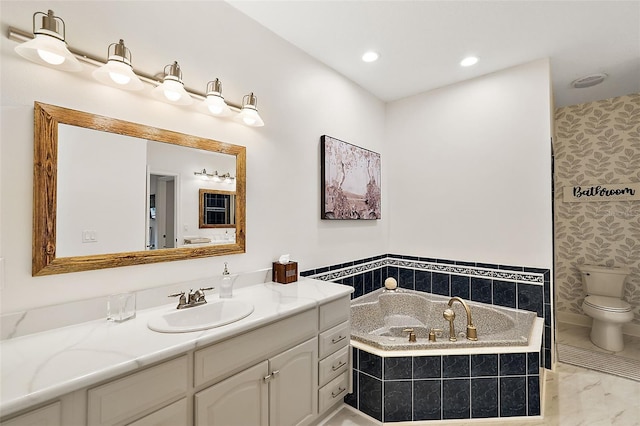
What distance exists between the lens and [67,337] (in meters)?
1.17

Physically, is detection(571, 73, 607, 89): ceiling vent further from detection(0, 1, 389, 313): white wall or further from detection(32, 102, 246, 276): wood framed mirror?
detection(32, 102, 246, 276): wood framed mirror

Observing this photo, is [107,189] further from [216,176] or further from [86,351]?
[86,351]

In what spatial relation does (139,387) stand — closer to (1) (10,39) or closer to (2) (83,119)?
(2) (83,119)

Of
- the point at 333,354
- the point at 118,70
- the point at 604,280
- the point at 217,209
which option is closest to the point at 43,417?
the point at 217,209

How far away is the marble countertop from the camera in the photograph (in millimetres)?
846

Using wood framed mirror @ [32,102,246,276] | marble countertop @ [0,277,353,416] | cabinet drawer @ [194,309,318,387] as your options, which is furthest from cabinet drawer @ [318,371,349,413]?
wood framed mirror @ [32,102,246,276]

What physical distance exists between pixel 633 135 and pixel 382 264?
117 inches

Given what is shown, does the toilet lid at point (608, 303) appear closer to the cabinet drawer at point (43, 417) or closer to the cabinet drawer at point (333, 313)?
the cabinet drawer at point (333, 313)

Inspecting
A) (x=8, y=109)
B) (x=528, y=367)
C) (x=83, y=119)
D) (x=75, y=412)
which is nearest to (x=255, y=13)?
(x=83, y=119)

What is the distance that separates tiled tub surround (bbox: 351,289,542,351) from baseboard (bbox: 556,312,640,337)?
1.66m

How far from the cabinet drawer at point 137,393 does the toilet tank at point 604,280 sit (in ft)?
13.1

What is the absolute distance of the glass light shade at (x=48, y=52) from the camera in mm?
1128

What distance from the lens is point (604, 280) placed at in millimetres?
3184

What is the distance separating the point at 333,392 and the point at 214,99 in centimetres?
189
